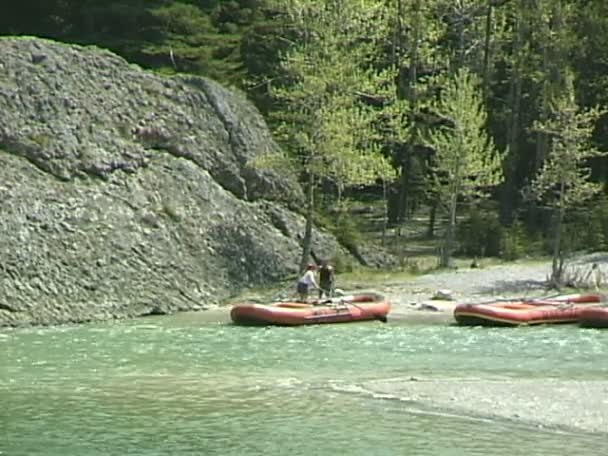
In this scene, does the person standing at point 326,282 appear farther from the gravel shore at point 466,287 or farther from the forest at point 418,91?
the forest at point 418,91

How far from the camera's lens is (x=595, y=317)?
32438 mm

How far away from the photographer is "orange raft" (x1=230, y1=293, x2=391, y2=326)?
108 ft

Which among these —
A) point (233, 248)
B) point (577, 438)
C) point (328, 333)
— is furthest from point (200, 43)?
point (577, 438)

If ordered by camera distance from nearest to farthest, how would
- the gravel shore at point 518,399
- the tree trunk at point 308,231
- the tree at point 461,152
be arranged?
the gravel shore at point 518,399, the tree trunk at point 308,231, the tree at point 461,152

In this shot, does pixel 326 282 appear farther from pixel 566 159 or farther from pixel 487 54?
pixel 487 54

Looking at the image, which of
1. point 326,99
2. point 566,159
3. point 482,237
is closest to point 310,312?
point 326,99

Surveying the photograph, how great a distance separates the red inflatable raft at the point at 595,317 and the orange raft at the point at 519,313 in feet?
1.14

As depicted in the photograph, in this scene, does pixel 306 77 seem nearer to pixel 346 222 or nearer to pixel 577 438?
pixel 346 222

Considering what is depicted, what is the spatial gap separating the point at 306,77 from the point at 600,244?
47.2ft

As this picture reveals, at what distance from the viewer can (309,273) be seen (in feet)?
118

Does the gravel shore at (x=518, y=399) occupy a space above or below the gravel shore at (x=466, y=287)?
above

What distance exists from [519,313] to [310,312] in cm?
569

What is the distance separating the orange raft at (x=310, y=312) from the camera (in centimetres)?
3281

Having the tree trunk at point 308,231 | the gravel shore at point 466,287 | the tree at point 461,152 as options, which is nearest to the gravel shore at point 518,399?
the gravel shore at point 466,287
